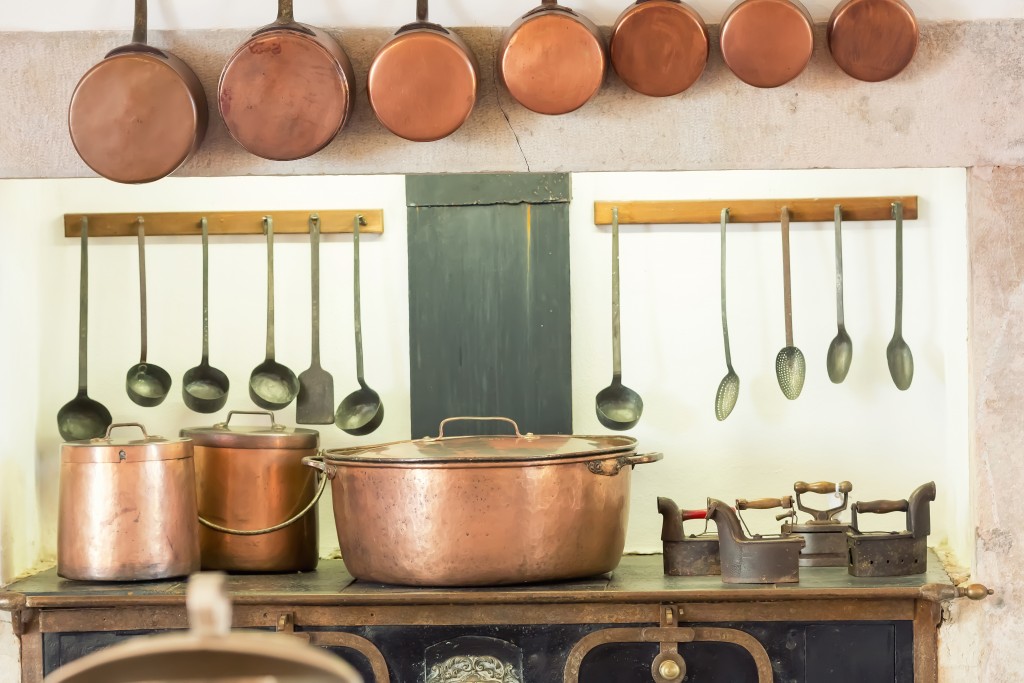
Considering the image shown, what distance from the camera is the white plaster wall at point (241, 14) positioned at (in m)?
2.69

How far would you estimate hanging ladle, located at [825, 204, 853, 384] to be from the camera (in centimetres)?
316

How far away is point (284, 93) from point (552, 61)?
600mm

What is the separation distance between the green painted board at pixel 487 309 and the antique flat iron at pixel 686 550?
0.44 m

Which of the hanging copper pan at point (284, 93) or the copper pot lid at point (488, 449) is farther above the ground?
the hanging copper pan at point (284, 93)

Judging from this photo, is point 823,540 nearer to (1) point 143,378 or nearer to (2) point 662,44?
(2) point 662,44

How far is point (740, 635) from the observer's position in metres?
2.61

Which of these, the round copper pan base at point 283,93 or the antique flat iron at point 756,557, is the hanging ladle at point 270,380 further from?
the antique flat iron at point 756,557

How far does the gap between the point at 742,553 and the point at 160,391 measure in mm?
1689


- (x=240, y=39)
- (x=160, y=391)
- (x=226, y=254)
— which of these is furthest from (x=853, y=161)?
(x=160, y=391)

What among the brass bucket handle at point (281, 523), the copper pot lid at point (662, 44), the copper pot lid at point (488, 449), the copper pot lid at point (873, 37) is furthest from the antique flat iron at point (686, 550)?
the copper pot lid at point (873, 37)

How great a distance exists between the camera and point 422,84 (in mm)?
2527

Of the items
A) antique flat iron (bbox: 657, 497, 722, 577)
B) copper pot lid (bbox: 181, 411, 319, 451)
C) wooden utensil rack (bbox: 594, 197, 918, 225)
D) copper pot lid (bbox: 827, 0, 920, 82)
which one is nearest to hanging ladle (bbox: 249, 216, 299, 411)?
copper pot lid (bbox: 181, 411, 319, 451)

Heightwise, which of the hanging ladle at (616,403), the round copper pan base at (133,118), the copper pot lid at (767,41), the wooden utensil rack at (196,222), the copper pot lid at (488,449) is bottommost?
the copper pot lid at (488,449)

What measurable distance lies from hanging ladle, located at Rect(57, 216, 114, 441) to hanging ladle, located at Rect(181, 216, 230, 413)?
24 cm
